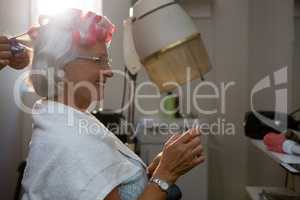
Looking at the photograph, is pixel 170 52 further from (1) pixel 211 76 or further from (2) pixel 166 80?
(1) pixel 211 76

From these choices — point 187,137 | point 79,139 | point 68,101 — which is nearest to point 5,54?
point 68,101

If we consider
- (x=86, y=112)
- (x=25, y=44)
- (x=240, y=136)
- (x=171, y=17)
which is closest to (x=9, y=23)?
(x=25, y=44)

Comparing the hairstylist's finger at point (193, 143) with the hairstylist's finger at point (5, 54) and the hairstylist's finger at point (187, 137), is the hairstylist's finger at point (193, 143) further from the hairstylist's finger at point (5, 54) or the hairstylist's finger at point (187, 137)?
the hairstylist's finger at point (5, 54)

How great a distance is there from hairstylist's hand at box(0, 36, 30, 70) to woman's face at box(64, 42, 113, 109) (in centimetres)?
21

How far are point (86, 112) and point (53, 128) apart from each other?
18 centimetres

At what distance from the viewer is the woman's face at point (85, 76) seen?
3.44 ft

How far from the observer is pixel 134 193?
1008 mm

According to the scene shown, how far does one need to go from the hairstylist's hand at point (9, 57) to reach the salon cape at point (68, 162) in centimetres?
22

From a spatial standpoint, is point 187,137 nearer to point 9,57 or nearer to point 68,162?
point 68,162

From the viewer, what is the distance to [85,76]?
1.05 m

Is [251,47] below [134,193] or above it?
above

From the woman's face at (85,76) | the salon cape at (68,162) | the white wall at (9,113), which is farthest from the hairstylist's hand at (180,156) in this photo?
the white wall at (9,113)

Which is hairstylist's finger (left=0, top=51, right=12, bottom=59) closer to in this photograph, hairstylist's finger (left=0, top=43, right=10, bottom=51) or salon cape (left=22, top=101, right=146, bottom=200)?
hairstylist's finger (left=0, top=43, right=10, bottom=51)

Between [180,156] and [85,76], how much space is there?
1.22ft
